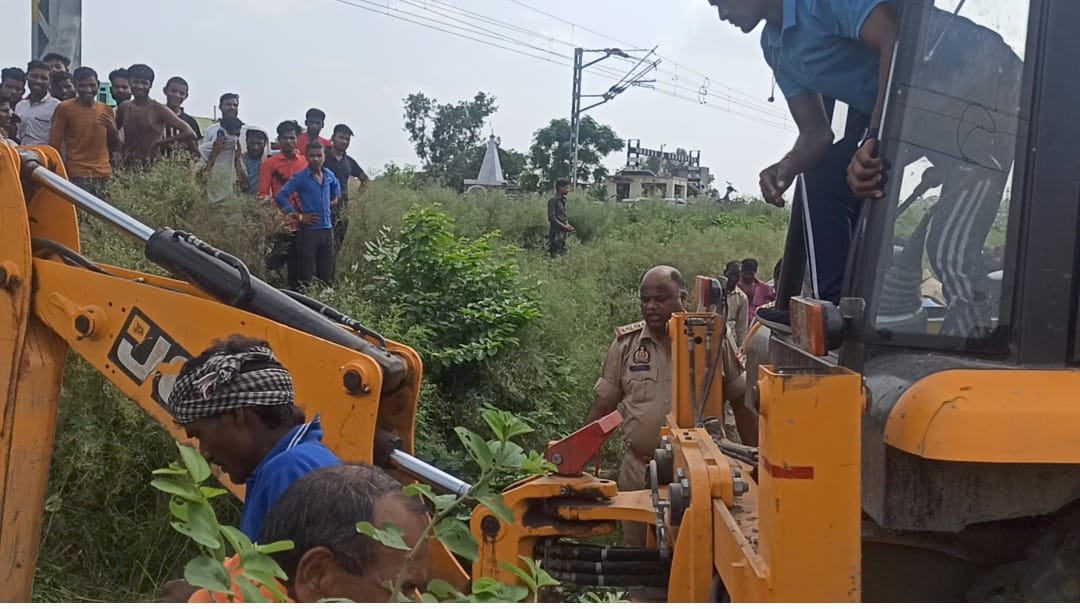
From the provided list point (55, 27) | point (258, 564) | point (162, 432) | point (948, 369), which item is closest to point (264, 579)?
point (258, 564)

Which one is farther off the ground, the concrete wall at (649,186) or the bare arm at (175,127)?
the concrete wall at (649,186)

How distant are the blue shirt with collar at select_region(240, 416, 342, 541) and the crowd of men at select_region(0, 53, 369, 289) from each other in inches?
210

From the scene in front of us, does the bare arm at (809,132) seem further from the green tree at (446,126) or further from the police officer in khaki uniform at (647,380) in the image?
the green tree at (446,126)

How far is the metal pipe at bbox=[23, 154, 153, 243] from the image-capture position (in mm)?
2908

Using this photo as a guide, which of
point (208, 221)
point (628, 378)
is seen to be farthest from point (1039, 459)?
point (208, 221)

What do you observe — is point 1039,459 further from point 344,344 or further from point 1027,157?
point 344,344

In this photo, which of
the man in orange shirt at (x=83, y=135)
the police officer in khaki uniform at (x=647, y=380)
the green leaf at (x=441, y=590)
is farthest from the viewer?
the man in orange shirt at (x=83, y=135)

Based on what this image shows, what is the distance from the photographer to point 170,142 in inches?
298

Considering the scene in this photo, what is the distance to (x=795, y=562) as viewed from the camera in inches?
71.6

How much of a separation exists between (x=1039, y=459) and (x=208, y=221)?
624 centimetres

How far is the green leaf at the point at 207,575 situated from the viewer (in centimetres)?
116

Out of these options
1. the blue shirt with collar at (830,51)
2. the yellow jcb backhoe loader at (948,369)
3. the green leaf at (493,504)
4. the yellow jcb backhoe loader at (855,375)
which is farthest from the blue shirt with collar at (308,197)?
the green leaf at (493,504)

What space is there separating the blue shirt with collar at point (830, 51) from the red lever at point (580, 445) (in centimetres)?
123

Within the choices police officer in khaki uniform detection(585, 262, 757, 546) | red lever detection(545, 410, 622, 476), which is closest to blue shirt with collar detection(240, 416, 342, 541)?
red lever detection(545, 410, 622, 476)
